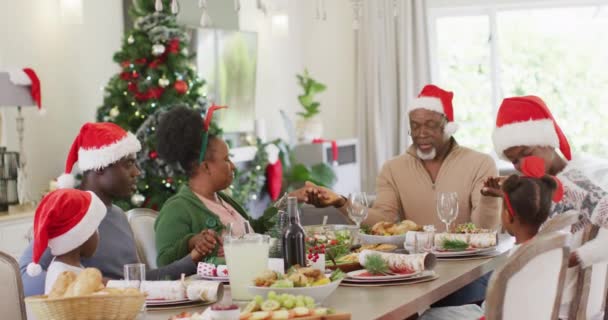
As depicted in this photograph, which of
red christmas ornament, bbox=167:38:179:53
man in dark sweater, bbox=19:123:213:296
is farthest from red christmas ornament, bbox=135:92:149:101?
man in dark sweater, bbox=19:123:213:296

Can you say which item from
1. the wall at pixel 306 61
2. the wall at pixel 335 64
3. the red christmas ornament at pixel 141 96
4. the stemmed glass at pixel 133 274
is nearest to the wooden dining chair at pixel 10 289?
the stemmed glass at pixel 133 274

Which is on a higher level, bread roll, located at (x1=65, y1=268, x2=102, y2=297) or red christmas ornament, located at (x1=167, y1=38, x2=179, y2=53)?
red christmas ornament, located at (x1=167, y1=38, x2=179, y2=53)

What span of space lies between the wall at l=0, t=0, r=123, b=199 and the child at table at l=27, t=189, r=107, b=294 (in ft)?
11.5

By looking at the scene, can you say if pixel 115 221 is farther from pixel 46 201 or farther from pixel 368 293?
pixel 368 293

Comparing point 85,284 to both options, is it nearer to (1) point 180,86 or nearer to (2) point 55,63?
(1) point 180,86

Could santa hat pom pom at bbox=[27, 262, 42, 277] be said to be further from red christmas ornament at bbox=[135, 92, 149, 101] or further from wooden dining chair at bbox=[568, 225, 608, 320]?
red christmas ornament at bbox=[135, 92, 149, 101]

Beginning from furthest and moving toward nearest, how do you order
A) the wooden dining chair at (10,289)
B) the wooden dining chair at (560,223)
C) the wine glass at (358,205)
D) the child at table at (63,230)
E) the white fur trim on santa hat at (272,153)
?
1. the white fur trim on santa hat at (272,153)
2. the wine glass at (358,205)
3. the wooden dining chair at (560,223)
4. the wooden dining chair at (10,289)
5. the child at table at (63,230)

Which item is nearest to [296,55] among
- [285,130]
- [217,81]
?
[285,130]

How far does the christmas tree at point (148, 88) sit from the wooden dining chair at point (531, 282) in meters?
3.90

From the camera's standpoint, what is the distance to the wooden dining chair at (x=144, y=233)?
3.80 meters

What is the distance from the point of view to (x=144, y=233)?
3.81 metres

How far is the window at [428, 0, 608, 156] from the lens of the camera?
9.15 m

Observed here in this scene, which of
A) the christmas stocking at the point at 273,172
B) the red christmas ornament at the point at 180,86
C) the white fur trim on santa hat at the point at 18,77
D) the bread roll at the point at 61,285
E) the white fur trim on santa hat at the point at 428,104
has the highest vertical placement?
the white fur trim on santa hat at the point at 18,77

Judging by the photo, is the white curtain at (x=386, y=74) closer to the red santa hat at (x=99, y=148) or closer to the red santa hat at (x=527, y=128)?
the red santa hat at (x=527, y=128)
